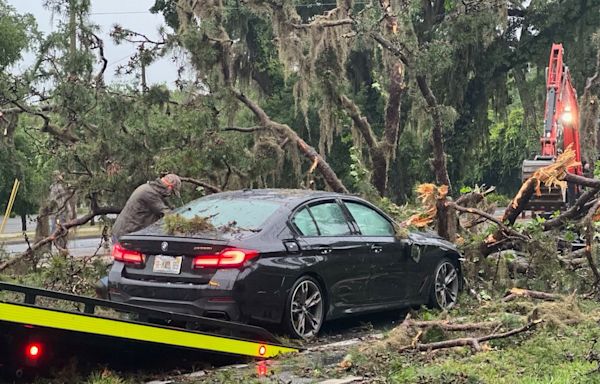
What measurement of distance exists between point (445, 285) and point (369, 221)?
144 centimetres

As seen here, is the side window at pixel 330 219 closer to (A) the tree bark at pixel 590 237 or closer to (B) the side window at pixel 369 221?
(B) the side window at pixel 369 221

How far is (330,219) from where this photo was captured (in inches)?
310

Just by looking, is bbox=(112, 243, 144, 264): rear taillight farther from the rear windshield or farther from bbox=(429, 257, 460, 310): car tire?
bbox=(429, 257, 460, 310): car tire

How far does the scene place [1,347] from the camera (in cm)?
532

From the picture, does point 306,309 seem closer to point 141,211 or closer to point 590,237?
point 141,211

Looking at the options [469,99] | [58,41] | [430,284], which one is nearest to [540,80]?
[469,99]

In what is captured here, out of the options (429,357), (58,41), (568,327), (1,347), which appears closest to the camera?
(1,347)

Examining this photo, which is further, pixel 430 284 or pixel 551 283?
pixel 551 283

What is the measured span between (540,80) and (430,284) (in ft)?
70.2

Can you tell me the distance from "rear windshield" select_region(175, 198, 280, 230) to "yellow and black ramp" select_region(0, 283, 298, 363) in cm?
113

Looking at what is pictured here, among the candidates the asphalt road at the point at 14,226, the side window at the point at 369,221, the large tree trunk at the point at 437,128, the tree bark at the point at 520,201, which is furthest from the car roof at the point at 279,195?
the asphalt road at the point at 14,226

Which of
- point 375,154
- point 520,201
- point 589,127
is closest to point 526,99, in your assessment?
point 589,127

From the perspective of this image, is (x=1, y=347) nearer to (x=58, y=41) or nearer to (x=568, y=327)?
(x=568, y=327)

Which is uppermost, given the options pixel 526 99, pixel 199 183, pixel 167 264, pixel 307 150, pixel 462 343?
pixel 526 99
